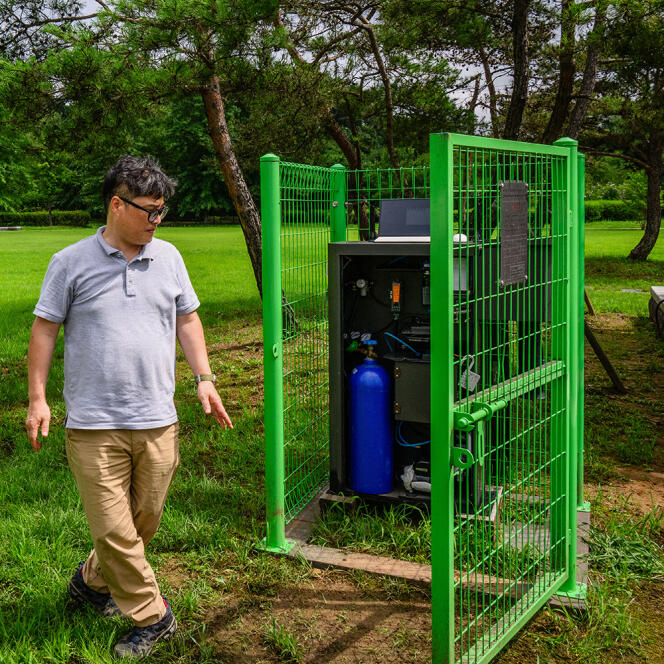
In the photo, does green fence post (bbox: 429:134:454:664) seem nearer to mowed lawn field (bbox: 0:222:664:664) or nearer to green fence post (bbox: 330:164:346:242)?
mowed lawn field (bbox: 0:222:664:664)

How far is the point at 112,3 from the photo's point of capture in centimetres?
705

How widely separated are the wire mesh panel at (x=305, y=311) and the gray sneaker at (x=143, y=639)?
112 centimetres

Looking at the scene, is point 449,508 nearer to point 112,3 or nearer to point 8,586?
point 8,586

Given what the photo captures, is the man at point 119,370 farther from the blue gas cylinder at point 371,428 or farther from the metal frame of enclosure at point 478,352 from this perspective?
the blue gas cylinder at point 371,428

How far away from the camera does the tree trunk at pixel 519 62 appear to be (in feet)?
27.9

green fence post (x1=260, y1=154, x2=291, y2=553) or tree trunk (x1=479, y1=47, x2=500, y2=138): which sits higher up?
tree trunk (x1=479, y1=47, x2=500, y2=138)

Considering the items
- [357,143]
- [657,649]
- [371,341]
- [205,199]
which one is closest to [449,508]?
[657,649]

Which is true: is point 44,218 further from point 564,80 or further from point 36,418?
point 36,418

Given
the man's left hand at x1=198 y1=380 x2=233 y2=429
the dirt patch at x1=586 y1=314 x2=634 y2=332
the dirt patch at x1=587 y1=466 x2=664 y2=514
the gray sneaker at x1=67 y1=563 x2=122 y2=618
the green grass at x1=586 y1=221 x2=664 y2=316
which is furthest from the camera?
the green grass at x1=586 y1=221 x2=664 y2=316

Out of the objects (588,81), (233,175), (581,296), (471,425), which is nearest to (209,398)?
(471,425)

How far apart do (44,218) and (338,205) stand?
60.1m

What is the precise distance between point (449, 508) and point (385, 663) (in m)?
0.86

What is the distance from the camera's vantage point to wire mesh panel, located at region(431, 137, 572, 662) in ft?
7.71

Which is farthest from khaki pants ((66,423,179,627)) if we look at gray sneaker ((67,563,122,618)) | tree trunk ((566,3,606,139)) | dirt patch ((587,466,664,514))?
tree trunk ((566,3,606,139))
